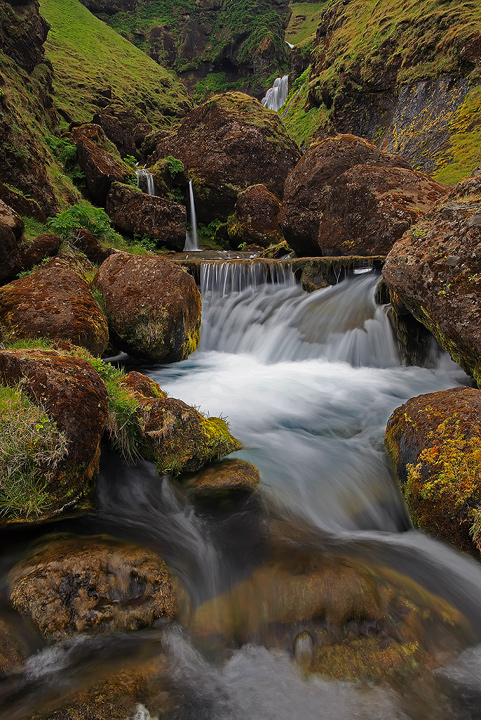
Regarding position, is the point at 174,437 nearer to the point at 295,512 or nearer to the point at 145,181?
the point at 295,512

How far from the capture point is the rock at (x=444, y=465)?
309cm

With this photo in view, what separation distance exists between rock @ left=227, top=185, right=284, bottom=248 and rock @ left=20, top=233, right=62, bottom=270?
33.9 ft

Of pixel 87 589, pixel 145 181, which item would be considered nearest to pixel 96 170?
pixel 145 181

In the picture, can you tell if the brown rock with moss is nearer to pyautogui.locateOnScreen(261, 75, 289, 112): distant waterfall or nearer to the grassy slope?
the grassy slope

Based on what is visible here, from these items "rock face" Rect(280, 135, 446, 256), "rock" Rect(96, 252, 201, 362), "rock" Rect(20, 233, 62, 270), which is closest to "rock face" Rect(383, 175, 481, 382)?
"rock" Rect(96, 252, 201, 362)

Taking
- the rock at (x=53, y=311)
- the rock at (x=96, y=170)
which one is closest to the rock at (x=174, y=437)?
the rock at (x=53, y=311)

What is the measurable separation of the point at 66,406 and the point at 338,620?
96.8 inches

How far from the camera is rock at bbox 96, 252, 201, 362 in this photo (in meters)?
6.99

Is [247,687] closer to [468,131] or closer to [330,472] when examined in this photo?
[330,472]

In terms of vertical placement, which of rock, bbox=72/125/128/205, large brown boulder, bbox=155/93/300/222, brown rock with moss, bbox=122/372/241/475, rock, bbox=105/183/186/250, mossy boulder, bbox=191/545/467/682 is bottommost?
mossy boulder, bbox=191/545/467/682

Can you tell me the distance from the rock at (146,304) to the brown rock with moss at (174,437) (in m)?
3.28

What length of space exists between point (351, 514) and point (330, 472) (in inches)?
27.1

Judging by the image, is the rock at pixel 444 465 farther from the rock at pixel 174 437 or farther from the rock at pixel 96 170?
the rock at pixel 96 170

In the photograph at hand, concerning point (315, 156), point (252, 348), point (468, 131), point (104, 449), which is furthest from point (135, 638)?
point (468, 131)
